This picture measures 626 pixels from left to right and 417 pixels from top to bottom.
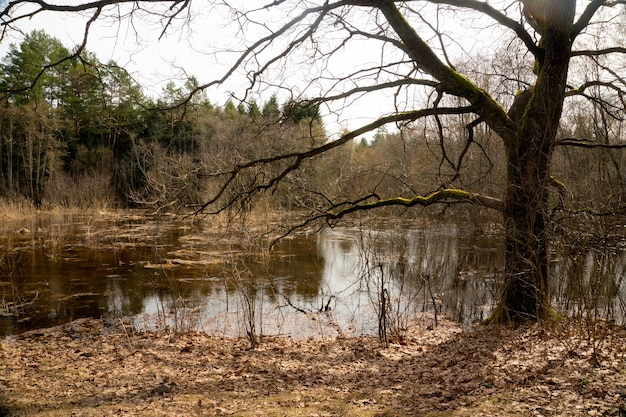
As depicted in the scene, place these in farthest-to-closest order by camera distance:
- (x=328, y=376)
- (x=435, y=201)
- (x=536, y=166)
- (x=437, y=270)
A: (x=437, y=270), (x=435, y=201), (x=536, y=166), (x=328, y=376)

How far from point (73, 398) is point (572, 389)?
500 cm

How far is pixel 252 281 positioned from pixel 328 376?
623 cm

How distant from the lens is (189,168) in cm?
692

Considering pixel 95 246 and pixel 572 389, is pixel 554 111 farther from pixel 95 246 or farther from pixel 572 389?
pixel 95 246

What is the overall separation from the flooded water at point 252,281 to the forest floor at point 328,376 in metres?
0.79

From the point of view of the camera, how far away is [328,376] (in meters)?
5.60

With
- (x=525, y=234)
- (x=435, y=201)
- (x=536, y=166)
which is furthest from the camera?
(x=435, y=201)

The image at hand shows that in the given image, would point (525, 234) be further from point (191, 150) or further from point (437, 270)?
point (191, 150)

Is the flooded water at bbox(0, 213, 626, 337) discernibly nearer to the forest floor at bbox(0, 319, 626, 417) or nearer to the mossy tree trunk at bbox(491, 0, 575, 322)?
the mossy tree trunk at bbox(491, 0, 575, 322)

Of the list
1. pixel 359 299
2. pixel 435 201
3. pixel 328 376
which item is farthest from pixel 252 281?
pixel 328 376

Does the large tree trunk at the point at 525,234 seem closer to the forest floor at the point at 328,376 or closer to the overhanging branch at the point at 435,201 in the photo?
the overhanging branch at the point at 435,201

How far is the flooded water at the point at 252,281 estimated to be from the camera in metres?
8.90

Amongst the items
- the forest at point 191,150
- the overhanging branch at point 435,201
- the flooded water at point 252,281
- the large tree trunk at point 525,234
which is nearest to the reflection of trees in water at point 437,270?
the flooded water at point 252,281

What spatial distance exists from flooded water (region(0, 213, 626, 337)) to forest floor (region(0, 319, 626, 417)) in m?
0.79
